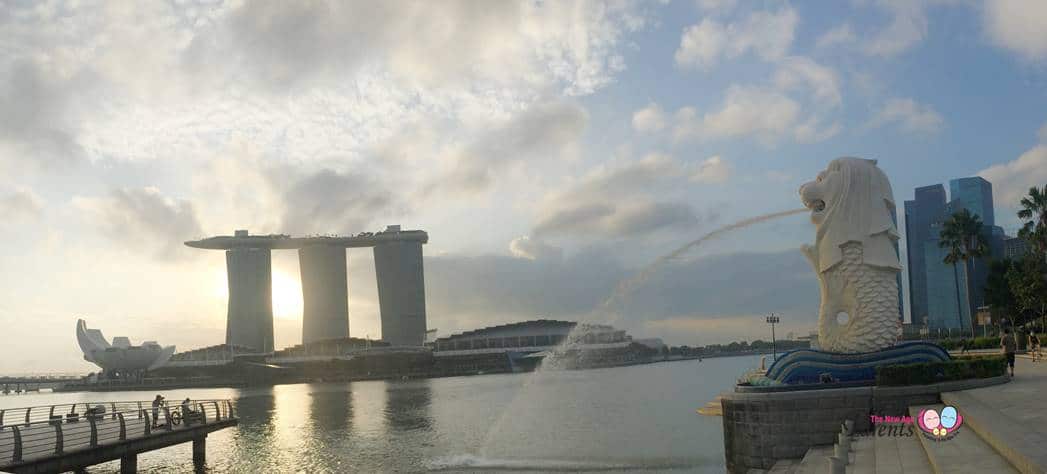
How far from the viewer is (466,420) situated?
144 ft

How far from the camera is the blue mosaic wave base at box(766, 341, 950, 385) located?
1948 centimetres

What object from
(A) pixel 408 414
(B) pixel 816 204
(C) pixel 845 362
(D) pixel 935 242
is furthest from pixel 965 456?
(D) pixel 935 242

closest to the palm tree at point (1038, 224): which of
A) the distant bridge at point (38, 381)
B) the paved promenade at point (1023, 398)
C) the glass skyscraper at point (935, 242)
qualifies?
the paved promenade at point (1023, 398)

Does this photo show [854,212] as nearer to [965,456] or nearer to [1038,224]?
[965,456]

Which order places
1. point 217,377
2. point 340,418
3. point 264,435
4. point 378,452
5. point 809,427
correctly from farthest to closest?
point 217,377 → point 340,418 → point 264,435 → point 378,452 → point 809,427

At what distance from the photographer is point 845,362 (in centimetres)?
1966

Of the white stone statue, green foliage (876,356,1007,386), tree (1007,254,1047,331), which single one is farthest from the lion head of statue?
tree (1007,254,1047,331)

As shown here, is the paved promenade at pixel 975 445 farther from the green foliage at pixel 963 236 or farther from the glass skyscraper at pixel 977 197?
the glass skyscraper at pixel 977 197

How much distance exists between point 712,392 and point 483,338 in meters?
139

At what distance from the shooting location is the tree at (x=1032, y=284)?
163 feet

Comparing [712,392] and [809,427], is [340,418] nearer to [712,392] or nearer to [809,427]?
[712,392]

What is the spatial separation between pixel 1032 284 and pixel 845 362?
37.9 meters

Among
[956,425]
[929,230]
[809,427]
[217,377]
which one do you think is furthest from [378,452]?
[929,230]
